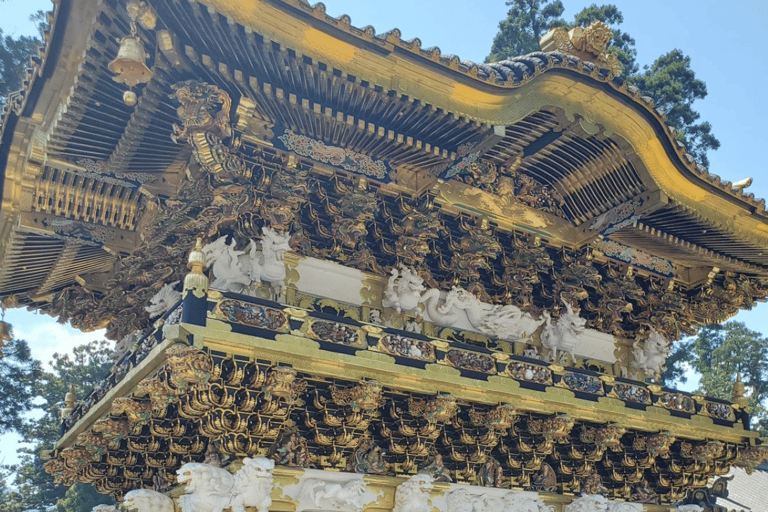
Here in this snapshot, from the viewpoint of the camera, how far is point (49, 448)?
2494 centimetres

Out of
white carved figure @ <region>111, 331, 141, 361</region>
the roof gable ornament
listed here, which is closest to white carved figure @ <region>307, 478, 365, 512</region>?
white carved figure @ <region>111, 331, 141, 361</region>

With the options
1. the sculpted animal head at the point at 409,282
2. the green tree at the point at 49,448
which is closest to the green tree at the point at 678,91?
the sculpted animal head at the point at 409,282

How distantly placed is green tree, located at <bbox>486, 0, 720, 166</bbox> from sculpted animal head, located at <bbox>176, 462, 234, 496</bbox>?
18568 mm

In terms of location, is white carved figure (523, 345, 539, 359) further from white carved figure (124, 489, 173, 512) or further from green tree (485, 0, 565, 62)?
green tree (485, 0, 565, 62)

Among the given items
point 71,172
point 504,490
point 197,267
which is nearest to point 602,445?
point 504,490

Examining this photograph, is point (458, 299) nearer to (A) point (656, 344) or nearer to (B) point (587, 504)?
(B) point (587, 504)

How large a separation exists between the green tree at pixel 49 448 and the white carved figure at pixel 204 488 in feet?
60.6

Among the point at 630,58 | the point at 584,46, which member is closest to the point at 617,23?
the point at 630,58

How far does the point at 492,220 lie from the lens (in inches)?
440

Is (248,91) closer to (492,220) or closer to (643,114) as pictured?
(492,220)

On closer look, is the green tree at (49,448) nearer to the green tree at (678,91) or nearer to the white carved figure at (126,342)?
the white carved figure at (126,342)

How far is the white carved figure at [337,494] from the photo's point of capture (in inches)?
335

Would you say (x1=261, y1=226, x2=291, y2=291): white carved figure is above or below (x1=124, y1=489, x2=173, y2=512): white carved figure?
above

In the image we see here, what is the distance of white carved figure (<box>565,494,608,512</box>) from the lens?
428 inches
